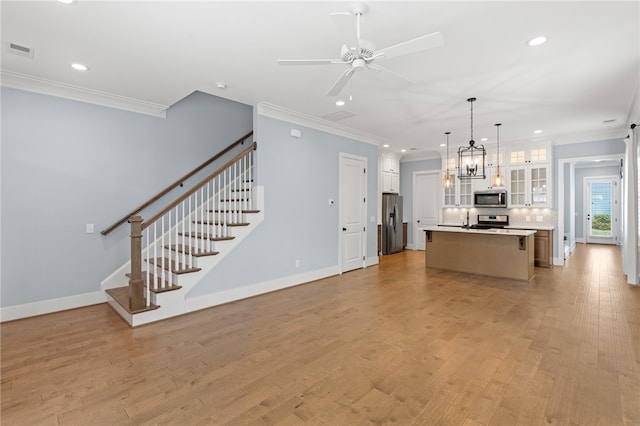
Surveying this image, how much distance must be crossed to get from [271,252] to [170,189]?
1905 millimetres

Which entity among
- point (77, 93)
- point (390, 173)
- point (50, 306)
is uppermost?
point (77, 93)

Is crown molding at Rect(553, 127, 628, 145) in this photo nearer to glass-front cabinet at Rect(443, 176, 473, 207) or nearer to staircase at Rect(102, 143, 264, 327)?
glass-front cabinet at Rect(443, 176, 473, 207)

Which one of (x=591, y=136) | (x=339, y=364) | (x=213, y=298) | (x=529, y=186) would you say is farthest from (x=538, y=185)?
(x=213, y=298)

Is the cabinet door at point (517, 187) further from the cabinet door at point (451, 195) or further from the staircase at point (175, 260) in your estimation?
the staircase at point (175, 260)

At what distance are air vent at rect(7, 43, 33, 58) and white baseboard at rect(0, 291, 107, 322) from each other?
2.89 metres

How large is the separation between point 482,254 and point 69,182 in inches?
270

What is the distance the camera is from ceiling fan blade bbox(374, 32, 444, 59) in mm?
2174

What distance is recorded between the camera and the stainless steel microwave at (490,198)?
7543 millimetres

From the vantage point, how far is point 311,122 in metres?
5.54

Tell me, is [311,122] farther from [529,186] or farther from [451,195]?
[529,186]

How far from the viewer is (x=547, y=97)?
4.50 metres

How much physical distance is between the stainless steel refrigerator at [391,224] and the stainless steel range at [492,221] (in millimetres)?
2034

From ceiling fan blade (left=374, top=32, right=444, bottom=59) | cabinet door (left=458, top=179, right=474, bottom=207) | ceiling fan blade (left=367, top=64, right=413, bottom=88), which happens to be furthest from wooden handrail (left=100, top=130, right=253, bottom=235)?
cabinet door (left=458, top=179, right=474, bottom=207)

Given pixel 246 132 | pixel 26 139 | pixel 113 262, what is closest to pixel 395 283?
pixel 246 132
